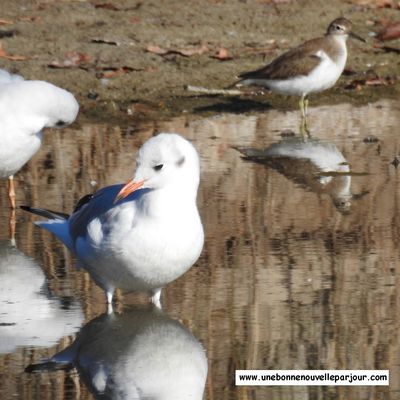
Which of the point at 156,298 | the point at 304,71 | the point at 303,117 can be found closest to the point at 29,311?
the point at 156,298

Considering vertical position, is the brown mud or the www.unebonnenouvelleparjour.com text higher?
the brown mud

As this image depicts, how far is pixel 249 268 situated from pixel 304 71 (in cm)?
552

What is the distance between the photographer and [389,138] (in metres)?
11.2

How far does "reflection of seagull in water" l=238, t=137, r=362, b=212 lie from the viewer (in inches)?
373

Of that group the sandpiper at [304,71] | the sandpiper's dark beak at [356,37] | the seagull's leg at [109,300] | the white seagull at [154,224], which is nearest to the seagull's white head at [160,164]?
the white seagull at [154,224]

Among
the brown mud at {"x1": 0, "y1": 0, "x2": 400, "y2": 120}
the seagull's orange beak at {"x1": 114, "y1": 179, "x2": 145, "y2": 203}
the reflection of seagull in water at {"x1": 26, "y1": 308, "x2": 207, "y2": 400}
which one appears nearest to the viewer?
the reflection of seagull in water at {"x1": 26, "y1": 308, "x2": 207, "y2": 400}

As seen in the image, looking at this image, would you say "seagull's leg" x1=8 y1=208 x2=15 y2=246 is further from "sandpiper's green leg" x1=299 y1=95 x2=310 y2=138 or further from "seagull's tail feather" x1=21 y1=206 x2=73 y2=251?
"sandpiper's green leg" x1=299 y1=95 x2=310 y2=138

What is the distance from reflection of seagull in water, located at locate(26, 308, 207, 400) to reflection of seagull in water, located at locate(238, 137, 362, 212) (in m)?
2.63

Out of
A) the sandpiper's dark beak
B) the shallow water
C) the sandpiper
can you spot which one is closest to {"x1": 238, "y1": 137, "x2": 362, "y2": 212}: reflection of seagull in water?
the shallow water

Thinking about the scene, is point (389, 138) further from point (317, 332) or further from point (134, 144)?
point (317, 332)

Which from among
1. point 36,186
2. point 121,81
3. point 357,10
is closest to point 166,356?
point 36,186

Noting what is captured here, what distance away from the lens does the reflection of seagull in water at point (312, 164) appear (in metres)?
9.48

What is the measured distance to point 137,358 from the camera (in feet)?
20.3

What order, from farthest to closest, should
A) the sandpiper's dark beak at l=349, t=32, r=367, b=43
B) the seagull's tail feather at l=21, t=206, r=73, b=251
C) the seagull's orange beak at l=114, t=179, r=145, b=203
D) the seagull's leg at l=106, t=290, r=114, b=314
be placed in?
the sandpiper's dark beak at l=349, t=32, r=367, b=43
the seagull's tail feather at l=21, t=206, r=73, b=251
the seagull's leg at l=106, t=290, r=114, b=314
the seagull's orange beak at l=114, t=179, r=145, b=203
